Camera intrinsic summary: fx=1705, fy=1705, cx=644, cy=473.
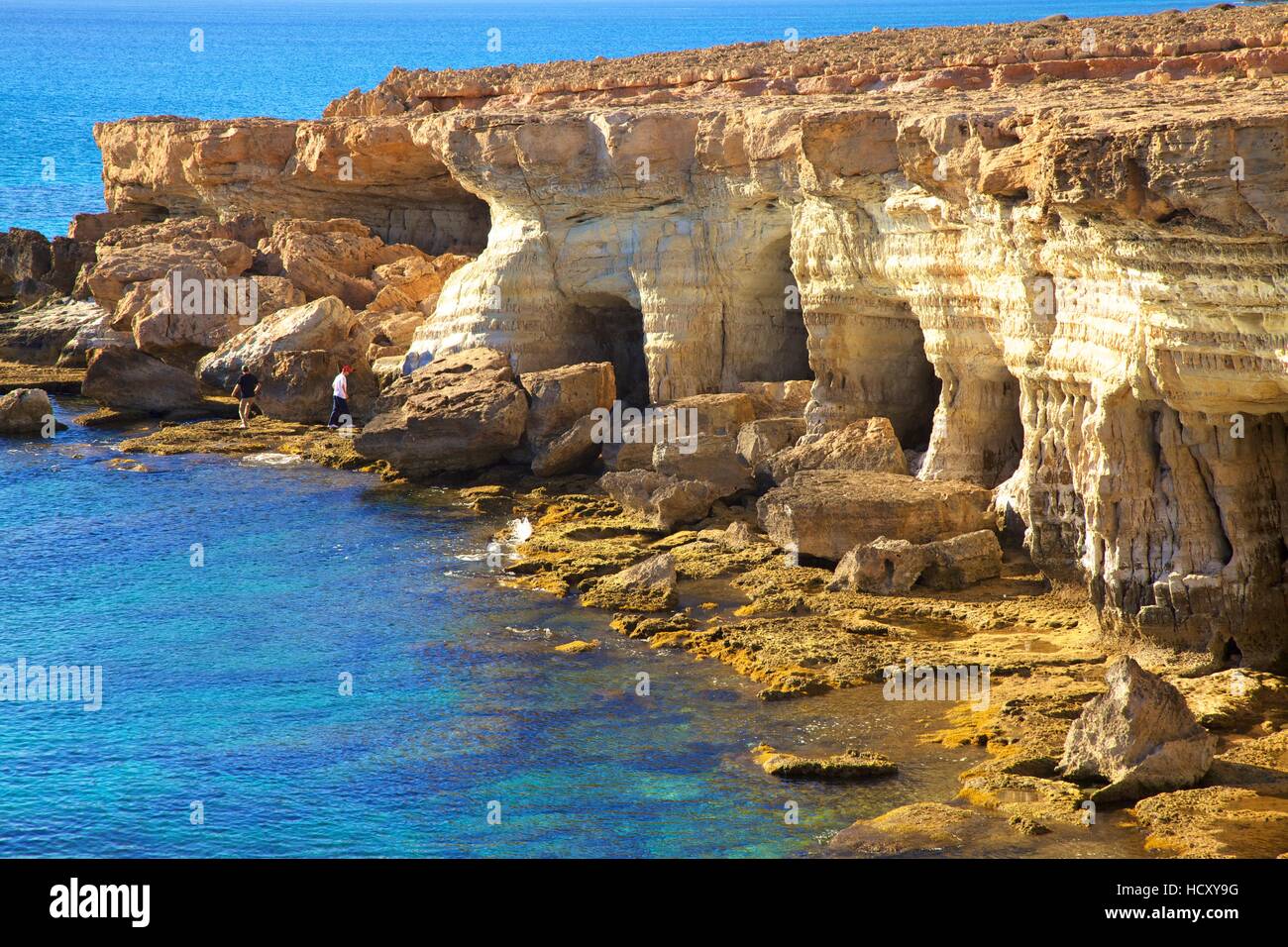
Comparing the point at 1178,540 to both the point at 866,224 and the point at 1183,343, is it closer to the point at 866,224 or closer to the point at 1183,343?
the point at 1183,343

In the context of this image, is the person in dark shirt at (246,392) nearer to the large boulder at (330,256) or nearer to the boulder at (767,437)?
the large boulder at (330,256)

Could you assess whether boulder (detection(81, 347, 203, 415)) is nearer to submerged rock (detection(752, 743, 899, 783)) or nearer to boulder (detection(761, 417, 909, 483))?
boulder (detection(761, 417, 909, 483))

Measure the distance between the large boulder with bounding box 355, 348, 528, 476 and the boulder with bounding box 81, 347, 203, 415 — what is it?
6.30 meters

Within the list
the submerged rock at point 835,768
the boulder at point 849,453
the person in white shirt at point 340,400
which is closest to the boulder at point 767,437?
the boulder at point 849,453

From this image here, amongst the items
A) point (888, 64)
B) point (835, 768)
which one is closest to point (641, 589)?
point (835, 768)

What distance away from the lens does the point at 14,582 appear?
2009 cm

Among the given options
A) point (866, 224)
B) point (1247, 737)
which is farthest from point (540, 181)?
point (1247, 737)

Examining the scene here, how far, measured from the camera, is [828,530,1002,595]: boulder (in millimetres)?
17516

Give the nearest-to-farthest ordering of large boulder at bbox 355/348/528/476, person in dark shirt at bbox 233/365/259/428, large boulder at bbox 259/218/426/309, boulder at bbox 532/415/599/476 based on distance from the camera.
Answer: boulder at bbox 532/415/599/476 < large boulder at bbox 355/348/528/476 < person in dark shirt at bbox 233/365/259/428 < large boulder at bbox 259/218/426/309

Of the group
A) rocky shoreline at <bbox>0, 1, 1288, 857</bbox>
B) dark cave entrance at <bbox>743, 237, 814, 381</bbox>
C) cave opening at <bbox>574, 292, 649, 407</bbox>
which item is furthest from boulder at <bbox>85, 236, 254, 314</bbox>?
dark cave entrance at <bbox>743, 237, 814, 381</bbox>

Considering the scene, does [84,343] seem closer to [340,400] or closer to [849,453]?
[340,400]

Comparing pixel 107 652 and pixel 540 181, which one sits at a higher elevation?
pixel 540 181

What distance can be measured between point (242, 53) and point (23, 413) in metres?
92.3
